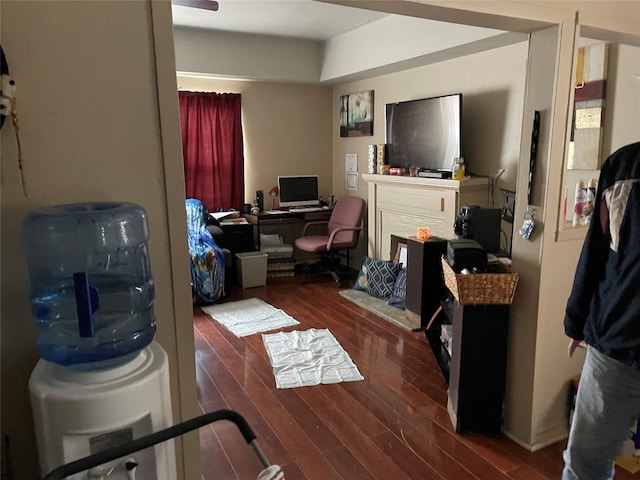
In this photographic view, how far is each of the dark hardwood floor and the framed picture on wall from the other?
2626 millimetres

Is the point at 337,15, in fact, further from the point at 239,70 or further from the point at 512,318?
the point at 512,318

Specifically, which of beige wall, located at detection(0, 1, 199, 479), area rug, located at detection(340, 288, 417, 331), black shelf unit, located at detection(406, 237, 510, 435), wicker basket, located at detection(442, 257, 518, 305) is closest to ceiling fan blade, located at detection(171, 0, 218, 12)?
beige wall, located at detection(0, 1, 199, 479)

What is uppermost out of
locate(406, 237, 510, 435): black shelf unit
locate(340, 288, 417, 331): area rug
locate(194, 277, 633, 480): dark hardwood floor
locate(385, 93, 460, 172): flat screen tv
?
locate(385, 93, 460, 172): flat screen tv

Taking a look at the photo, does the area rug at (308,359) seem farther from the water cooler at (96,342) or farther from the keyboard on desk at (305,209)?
the keyboard on desk at (305,209)

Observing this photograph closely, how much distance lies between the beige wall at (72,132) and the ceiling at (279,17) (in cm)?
289

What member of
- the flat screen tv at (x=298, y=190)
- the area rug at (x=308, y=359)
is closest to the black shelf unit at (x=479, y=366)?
the area rug at (x=308, y=359)

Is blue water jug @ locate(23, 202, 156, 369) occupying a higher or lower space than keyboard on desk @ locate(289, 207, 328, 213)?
higher

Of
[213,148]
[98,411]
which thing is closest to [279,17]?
[213,148]

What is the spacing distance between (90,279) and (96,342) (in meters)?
0.17

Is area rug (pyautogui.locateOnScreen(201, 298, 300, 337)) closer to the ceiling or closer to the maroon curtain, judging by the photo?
the maroon curtain

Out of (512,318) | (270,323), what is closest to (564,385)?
(512,318)

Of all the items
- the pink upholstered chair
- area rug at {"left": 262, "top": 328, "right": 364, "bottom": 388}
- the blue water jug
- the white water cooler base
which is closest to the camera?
the white water cooler base

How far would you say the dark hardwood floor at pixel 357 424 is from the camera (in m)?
2.20

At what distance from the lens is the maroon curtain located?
5.30 meters
